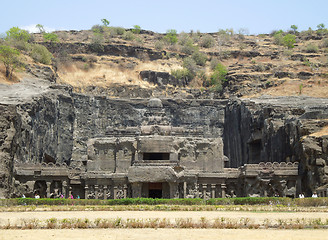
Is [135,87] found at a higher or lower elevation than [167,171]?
higher

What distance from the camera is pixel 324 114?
53.4 m

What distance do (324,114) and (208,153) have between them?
13.4m

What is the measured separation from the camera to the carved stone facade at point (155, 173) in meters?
47.4

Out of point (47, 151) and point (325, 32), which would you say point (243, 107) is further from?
point (325, 32)

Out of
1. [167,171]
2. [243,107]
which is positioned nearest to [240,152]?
[243,107]

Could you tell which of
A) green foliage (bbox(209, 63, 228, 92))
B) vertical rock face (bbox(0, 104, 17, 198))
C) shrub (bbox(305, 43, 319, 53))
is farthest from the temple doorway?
shrub (bbox(305, 43, 319, 53))

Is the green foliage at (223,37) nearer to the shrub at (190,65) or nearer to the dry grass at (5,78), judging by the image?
the shrub at (190,65)

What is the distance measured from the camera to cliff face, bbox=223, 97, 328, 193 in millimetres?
45969

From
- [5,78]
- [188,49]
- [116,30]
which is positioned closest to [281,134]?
[5,78]

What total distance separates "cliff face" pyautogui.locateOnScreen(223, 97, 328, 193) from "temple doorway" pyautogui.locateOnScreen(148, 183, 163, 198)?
1324cm

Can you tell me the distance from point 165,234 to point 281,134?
3795 centimetres

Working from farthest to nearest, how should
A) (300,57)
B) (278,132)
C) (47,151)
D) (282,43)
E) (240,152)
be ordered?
(282,43)
(300,57)
(240,152)
(47,151)
(278,132)

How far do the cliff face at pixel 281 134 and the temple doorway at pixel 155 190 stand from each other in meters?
13.2

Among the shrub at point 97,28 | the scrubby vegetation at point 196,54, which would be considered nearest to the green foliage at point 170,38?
the scrubby vegetation at point 196,54
